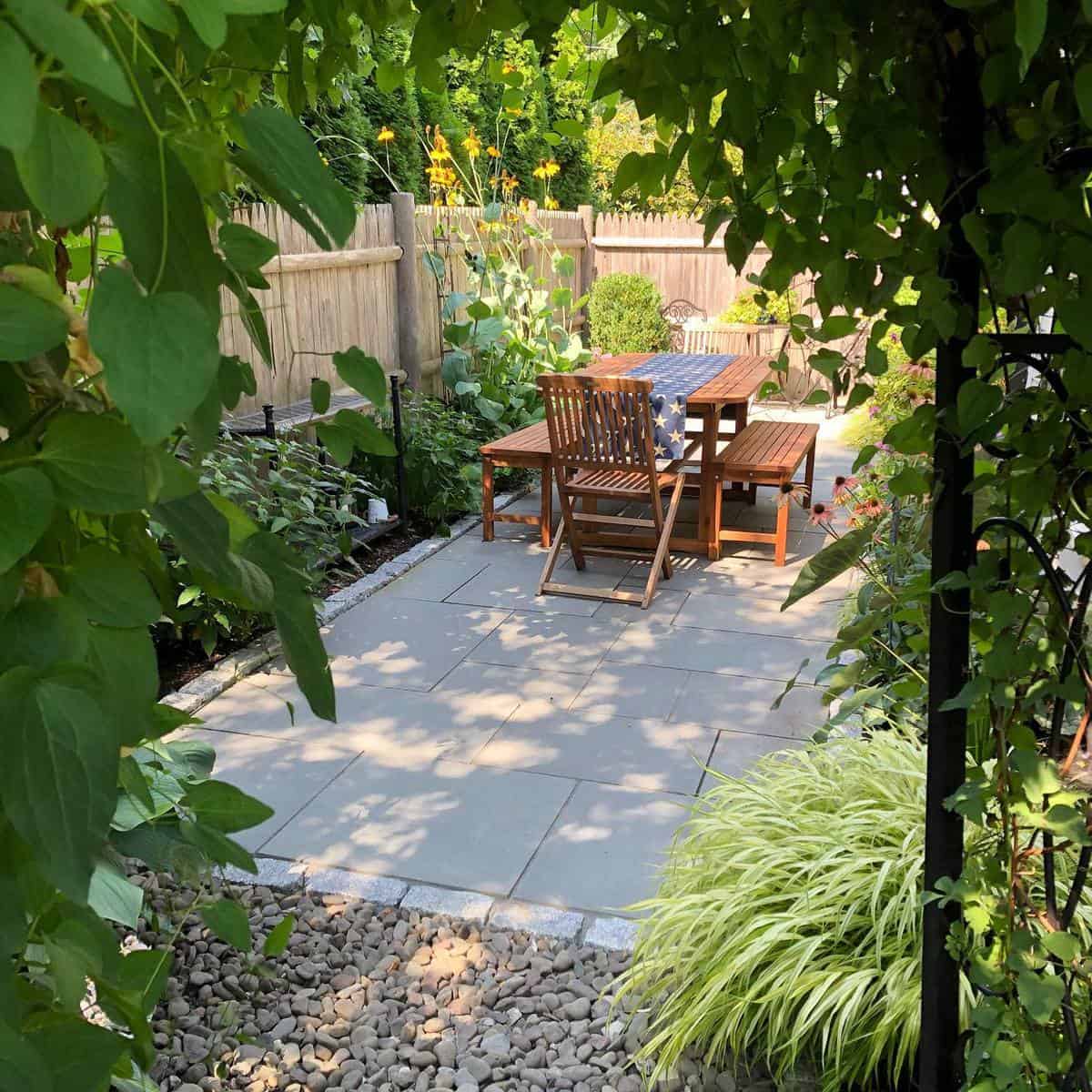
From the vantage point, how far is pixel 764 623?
5086 millimetres

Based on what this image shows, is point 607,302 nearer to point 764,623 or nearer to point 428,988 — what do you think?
point 764,623

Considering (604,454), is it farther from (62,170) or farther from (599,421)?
(62,170)

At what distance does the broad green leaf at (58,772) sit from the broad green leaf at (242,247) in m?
0.26

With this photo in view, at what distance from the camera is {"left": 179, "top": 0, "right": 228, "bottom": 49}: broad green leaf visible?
0.45 metres

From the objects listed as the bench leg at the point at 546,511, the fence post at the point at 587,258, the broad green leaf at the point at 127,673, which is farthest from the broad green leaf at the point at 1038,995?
the fence post at the point at 587,258

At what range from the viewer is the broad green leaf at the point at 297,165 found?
508 millimetres

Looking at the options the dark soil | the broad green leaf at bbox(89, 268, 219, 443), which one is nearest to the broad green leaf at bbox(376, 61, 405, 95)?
the broad green leaf at bbox(89, 268, 219, 443)

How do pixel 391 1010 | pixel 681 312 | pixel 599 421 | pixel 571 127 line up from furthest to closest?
1. pixel 681 312
2. pixel 599 421
3. pixel 391 1010
4. pixel 571 127

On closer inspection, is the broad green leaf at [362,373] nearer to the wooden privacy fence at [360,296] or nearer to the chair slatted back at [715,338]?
the wooden privacy fence at [360,296]

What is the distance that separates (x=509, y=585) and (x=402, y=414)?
1812 mm

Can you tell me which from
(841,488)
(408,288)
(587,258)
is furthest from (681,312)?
(841,488)

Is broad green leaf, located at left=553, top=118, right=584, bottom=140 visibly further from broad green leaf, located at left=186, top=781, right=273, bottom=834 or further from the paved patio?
the paved patio

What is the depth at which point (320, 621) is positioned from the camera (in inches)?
192

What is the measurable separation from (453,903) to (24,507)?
8.81 feet
